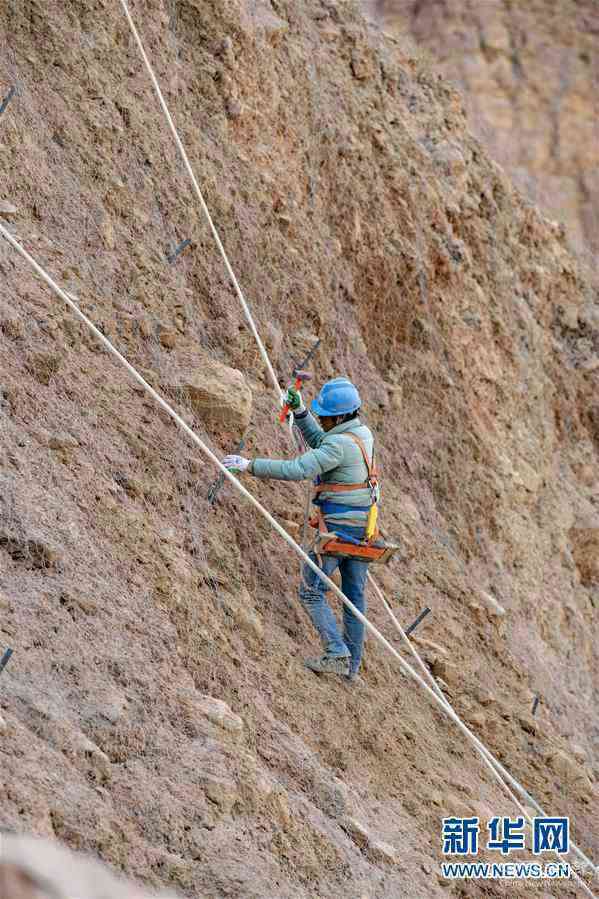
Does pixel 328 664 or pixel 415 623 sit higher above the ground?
pixel 328 664

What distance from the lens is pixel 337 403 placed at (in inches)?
266

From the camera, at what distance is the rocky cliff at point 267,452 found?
4.85 m

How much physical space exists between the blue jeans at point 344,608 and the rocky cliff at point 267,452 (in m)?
0.21

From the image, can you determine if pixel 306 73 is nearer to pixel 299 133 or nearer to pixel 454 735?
pixel 299 133

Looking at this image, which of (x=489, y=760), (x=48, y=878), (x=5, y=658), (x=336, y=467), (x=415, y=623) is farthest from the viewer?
(x=415, y=623)

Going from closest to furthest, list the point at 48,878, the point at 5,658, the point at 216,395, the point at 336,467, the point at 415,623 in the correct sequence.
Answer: the point at 48,878 < the point at 5,658 < the point at 336,467 < the point at 216,395 < the point at 415,623

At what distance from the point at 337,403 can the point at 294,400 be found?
283 millimetres

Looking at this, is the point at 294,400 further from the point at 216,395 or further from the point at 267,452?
the point at 267,452

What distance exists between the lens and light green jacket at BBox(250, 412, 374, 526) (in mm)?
6457

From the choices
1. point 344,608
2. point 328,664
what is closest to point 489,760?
point 328,664

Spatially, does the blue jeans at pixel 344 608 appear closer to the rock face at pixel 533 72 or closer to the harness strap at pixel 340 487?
the harness strap at pixel 340 487

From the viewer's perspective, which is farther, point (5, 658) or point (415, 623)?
point (415, 623)

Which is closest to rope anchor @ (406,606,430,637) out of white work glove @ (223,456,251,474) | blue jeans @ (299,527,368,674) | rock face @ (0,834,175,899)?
blue jeans @ (299,527,368,674)

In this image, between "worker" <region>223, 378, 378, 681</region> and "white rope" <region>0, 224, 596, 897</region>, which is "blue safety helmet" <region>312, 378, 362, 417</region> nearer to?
"worker" <region>223, 378, 378, 681</region>
